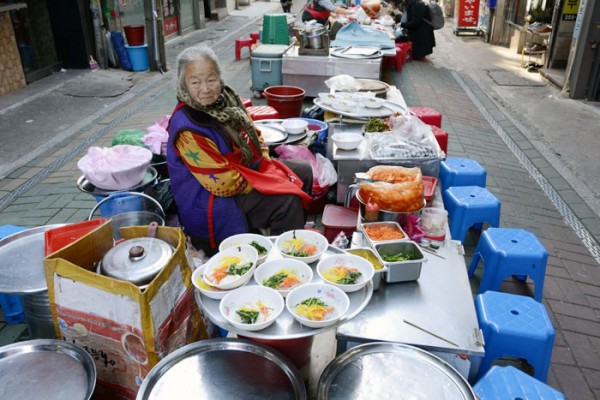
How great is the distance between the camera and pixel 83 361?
6.93 ft

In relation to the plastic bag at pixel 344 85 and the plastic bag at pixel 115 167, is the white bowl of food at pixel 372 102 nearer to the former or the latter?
the plastic bag at pixel 344 85

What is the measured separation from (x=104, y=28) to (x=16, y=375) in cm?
1073

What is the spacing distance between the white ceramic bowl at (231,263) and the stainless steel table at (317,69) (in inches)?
221

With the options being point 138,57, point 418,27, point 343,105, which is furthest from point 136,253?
point 418,27

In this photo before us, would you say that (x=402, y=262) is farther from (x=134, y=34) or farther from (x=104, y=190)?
(x=134, y=34)

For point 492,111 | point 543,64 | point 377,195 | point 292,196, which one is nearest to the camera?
point 377,195

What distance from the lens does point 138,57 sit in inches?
431

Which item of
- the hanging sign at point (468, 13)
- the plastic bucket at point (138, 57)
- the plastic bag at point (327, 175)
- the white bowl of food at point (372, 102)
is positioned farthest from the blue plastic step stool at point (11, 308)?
the hanging sign at point (468, 13)

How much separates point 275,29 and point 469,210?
7350mm

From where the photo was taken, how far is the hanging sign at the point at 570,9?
10734 mm

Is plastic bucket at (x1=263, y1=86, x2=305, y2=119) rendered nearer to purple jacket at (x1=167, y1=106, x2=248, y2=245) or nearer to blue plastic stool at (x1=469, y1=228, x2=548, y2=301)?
purple jacket at (x1=167, y1=106, x2=248, y2=245)

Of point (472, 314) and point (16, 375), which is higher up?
A: point (16, 375)

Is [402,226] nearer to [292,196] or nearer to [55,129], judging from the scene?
[292,196]

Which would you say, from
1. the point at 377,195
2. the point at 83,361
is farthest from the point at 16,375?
the point at 377,195
